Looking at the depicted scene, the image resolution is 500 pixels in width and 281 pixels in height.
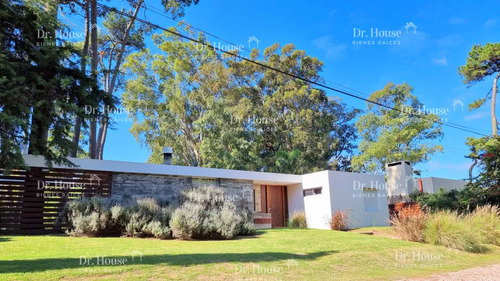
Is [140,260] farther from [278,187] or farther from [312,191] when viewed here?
[278,187]

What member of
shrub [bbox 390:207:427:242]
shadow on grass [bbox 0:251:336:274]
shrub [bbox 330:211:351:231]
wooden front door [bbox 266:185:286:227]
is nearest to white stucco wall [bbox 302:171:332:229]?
shrub [bbox 330:211:351:231]

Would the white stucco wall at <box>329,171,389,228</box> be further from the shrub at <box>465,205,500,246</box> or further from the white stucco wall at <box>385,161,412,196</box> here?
the shrub at <box>465,205,500,246</box>

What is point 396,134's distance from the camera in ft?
88.5

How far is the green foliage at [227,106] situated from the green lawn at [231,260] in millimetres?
15874

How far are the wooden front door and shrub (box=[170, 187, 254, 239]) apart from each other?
599cm

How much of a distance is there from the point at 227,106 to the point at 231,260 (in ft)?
68.3

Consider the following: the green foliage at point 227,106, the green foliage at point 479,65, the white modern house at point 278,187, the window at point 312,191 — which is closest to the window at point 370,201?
the white modern house at point 278,187

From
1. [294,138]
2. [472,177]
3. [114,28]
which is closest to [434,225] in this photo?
[472,177]

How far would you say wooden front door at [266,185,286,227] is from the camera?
1841 cm

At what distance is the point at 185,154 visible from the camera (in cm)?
2780

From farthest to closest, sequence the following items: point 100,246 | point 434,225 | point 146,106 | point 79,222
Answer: point 146,106 → point 434,225 → point 79,222 → point 100,246

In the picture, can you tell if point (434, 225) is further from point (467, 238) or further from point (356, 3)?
point (356, 3)

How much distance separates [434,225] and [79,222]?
34.9 ft

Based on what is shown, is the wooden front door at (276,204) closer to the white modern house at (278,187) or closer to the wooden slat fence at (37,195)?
the white modern house at (278,187)
